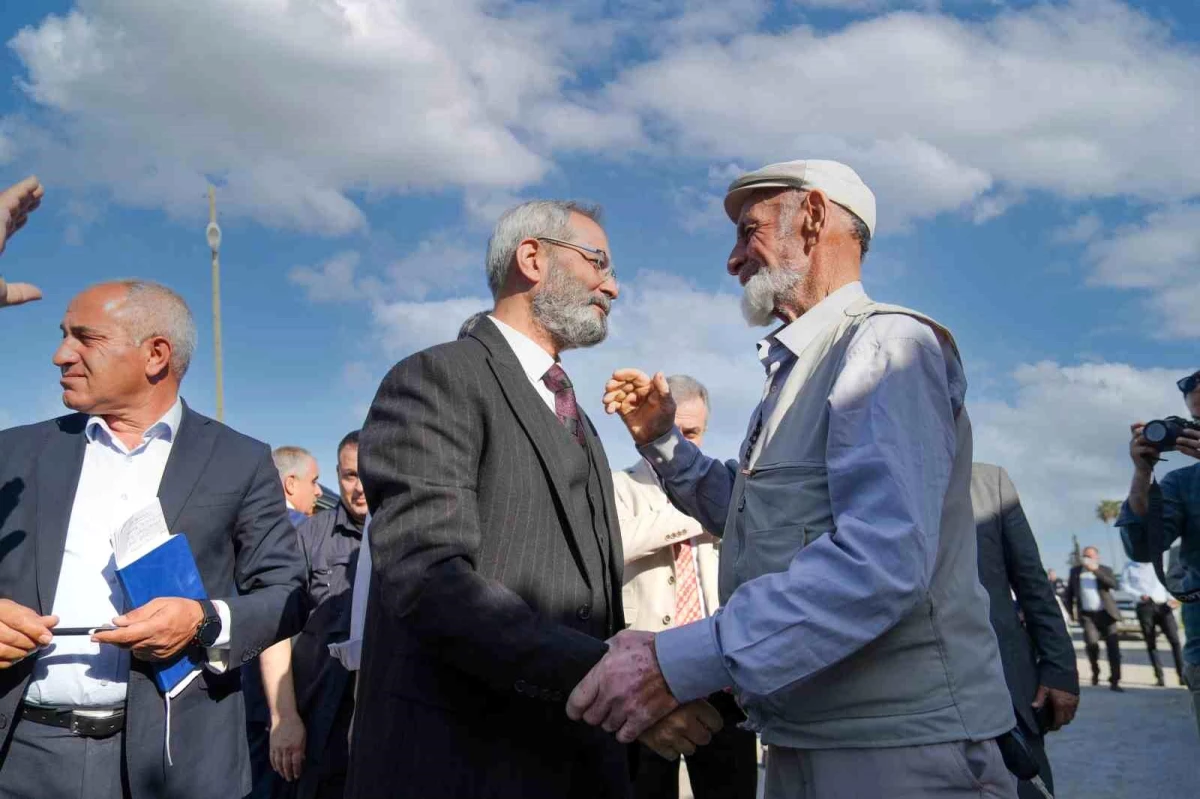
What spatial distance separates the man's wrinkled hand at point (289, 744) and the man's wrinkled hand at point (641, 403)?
8.48 ft

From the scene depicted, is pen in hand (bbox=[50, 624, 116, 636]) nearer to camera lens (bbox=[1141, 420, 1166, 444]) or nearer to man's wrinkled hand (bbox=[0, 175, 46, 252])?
man's wrinkled hand (bbox=[0, 175, 46, 252])

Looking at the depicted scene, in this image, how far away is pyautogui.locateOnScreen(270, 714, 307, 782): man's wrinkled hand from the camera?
14.9 feet

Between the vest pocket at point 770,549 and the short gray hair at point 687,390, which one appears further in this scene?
the short gray hair at point 687,390

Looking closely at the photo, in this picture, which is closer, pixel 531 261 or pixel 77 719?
pixel 77 719

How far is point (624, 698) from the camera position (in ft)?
6.79

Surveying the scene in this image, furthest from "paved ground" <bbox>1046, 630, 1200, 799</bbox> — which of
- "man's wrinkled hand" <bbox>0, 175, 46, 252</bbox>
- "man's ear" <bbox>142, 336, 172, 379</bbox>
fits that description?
"man's wrinkled hand" <bbox>0, 175, 46, 252</bbox>

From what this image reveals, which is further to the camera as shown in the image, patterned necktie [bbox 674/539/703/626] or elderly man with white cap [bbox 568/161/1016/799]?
patterned necktie [bbox 674/539/703/626]

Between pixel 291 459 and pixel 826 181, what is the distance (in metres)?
5.73

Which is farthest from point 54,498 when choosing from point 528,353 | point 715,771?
point 715,771

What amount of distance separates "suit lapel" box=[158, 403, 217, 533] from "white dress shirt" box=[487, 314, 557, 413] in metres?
1.20

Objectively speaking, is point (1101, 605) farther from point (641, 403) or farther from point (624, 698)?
point (624, 698)

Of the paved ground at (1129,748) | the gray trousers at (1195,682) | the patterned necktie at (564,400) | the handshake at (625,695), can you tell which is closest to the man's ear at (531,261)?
the patterned necktie at (564,400)

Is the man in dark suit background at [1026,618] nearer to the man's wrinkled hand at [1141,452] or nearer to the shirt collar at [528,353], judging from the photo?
the man's wrinkled hand at [1141,452]

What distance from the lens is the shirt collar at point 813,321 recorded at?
241 cm
